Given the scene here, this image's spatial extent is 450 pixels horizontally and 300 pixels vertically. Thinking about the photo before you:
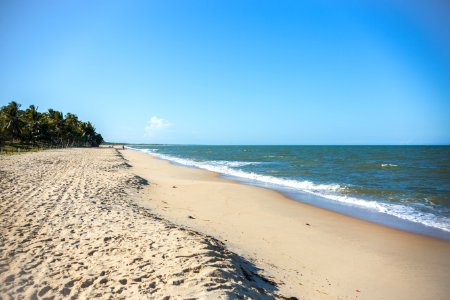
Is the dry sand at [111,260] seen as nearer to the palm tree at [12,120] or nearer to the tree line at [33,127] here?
the tree line at [33,127]

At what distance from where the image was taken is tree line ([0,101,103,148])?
5359 cm

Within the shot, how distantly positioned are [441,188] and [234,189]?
1423 centimetres

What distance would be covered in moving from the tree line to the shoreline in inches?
2164

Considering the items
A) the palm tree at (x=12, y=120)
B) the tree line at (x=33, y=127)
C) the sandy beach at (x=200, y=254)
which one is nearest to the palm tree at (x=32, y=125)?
the tree line at (x=33, y=127)

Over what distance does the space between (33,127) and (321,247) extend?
240ft

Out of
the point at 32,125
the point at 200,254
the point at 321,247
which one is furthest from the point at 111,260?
the point at 32,125

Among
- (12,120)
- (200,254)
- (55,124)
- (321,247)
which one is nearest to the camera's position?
(200,254)

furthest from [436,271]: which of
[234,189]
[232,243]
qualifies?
[234,189]

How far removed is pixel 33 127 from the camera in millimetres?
62094

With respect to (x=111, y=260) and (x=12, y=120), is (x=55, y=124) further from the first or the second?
(x=111, y=260)

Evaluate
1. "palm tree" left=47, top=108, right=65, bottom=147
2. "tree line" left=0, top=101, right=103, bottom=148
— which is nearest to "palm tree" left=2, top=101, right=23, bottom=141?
"tree line" left=0, top=101, right=103, bottom=148

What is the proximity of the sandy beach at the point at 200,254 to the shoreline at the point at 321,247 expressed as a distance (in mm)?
29

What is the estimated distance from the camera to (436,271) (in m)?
6.27

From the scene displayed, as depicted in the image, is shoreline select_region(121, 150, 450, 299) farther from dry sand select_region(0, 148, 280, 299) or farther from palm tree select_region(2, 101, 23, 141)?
palm tree select_region(2, 101, 23, 141)
